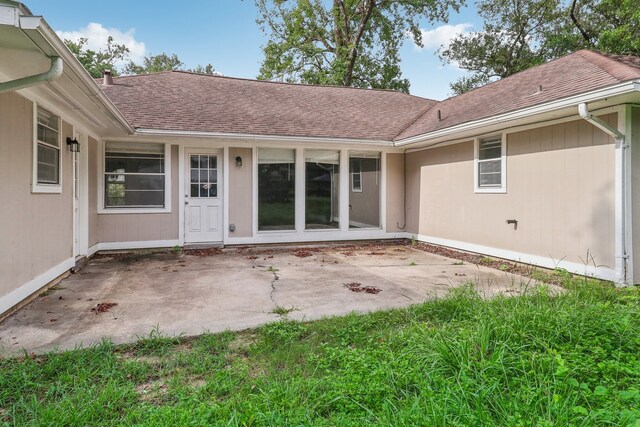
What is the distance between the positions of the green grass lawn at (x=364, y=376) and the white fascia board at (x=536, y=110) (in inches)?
104

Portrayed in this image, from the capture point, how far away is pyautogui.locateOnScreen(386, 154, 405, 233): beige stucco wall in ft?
31.3

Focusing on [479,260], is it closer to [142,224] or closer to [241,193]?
[241,193]

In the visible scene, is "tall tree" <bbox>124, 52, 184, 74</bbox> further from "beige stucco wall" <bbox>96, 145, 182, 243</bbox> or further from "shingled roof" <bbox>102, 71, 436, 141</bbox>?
A: "beige stucco wall" <bbox>96, 145, 182, 243</bbox>

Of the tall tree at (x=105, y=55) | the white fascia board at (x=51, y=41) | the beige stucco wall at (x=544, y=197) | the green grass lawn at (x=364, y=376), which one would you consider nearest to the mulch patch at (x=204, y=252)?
the white fascia board at (x=51, y=41)

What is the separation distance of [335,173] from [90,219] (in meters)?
5.25

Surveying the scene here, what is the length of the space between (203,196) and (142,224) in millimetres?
1360

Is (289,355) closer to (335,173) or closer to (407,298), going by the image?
(407,298)

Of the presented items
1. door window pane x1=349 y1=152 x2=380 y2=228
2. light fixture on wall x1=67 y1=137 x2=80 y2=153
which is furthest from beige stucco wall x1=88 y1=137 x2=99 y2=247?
door window pane x1=349 y1=152 x2=380 y2=228

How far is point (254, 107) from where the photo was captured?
31.1 feet

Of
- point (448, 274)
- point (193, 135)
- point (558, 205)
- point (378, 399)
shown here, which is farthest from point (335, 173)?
point (378, 399)

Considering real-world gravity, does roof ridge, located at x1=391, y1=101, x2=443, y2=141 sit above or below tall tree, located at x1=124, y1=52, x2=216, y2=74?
below

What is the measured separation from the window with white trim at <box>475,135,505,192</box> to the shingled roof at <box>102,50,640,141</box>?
0.61m

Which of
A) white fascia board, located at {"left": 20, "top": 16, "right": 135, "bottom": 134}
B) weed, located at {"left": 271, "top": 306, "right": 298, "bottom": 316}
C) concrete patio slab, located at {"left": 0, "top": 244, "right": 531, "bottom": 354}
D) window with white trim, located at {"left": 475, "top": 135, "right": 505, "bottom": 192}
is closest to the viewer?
white fascia board, located at {"left": 20, "top": 16, "right": 135, "bottom": 134}

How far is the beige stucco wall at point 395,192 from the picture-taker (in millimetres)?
9555
